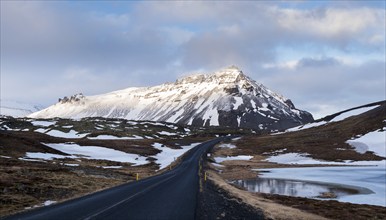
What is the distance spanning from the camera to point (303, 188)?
4303 centimetres

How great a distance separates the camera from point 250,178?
181ft

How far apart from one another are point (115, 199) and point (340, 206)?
1543 centimetres

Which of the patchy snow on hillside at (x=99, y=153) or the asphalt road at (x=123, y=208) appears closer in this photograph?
the asphalt road at (x=123, y=208)

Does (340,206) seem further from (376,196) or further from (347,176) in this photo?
(347,176)

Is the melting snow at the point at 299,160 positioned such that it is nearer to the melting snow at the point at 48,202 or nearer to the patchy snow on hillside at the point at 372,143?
the patchy snow on hillside at the point at 372,143

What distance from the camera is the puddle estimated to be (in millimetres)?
37506

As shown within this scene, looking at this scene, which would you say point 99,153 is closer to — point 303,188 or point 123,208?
point 303,188

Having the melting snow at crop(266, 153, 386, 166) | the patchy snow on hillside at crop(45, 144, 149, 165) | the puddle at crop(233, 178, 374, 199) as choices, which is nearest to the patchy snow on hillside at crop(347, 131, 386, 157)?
the melting snow at crop(266, 153, 386, 166)

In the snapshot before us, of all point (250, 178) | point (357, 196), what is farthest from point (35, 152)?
point (357, 196)

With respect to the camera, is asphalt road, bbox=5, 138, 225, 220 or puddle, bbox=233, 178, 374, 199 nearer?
asphalt road, bbox=5, 138, 225, 220

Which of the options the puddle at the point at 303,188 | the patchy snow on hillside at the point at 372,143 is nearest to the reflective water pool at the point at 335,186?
the puddle at the point at 303,188

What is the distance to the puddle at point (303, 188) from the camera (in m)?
37.5

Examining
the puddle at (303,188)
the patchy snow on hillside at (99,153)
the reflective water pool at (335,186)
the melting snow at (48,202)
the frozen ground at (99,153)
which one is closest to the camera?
the melting snow at (48,202)

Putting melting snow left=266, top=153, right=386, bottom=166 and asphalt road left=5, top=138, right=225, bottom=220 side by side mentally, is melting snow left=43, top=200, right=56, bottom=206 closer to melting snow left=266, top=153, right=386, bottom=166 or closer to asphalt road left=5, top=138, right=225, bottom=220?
asphalt road left=5, top=138, right=225, bottom=220
